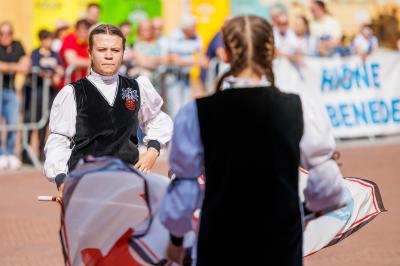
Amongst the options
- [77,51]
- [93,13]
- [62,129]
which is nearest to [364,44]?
[93,13]

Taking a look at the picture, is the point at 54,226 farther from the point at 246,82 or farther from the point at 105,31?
the point at 246,82

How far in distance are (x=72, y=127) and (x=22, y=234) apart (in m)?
4.13

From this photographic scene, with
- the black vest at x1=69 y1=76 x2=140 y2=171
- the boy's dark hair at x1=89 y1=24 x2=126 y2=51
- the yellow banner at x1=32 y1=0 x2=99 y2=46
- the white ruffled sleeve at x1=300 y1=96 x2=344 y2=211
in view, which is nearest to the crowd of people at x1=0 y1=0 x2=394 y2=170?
the yellow banner at x1=32 y1=0 x2=99 y2=46

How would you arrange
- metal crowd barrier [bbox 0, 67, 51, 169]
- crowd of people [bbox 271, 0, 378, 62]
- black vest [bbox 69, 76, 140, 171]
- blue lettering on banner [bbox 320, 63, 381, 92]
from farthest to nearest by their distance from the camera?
blue lettering on banner [bbox 320, 63, 381, 92], crowd of people [bbox 271, 0, 378, 62], metal crowd barrier [bbox 0, 67, 51, 169], black vest [bbox 69, 76, 140, 171]

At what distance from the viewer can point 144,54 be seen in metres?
14.5

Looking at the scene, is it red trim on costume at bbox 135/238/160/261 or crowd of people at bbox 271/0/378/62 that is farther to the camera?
crowd of people at bbox 271/0/378/62

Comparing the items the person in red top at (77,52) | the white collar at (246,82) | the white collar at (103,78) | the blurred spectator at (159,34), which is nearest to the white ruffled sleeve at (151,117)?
the white collar at (103,78)

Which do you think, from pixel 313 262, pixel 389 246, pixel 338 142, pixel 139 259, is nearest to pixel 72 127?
pixel 139 259

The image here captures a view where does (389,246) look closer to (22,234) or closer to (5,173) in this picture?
(22,234)

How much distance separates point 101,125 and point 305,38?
463 inches

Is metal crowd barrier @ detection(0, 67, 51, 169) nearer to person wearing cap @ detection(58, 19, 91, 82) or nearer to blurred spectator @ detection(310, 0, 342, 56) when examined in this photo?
person wearing cap @ detection(58, 19, 91, 82)

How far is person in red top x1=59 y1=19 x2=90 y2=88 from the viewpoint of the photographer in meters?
13.5

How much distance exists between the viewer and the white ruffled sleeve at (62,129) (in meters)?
5.15

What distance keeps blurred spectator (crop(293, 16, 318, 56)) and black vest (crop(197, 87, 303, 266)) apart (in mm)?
12390
